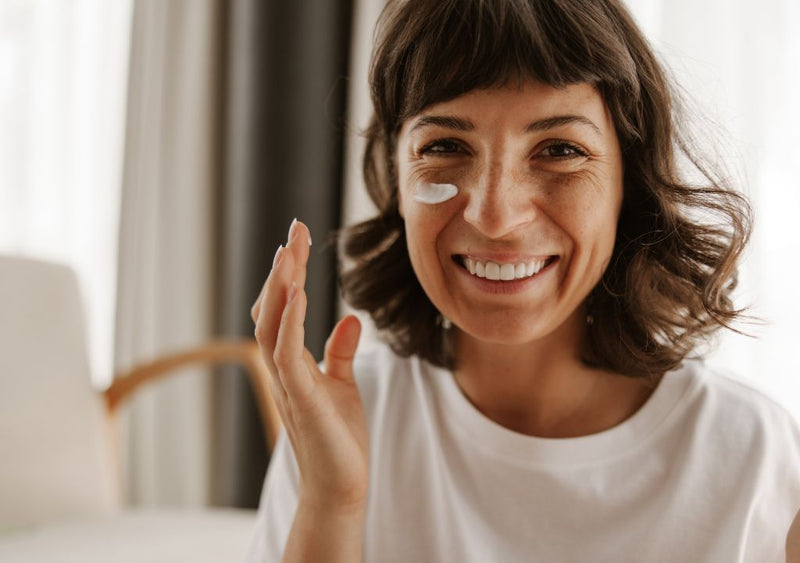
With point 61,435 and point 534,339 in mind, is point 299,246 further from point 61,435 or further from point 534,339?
point 61,435

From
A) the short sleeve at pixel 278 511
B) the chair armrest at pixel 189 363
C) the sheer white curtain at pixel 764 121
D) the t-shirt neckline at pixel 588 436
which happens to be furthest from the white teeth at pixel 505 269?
the chair armrest at pixel 189 363

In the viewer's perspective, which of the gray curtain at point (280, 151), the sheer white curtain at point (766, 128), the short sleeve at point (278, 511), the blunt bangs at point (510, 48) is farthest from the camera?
the gray curtain at point (280, 151)

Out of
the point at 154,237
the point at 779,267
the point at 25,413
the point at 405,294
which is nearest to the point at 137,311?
Answer: the point at 154,237

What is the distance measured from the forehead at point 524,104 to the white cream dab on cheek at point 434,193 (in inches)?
3.0

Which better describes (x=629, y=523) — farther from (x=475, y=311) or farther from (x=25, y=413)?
(x=25, y=413)

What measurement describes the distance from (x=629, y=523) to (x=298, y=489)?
1.45 feet

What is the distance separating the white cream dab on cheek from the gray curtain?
4.72 ft

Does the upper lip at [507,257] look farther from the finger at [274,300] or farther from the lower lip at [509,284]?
the finger at [274,300]

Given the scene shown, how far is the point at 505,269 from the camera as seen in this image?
1.03 metres

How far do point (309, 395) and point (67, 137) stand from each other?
214cm

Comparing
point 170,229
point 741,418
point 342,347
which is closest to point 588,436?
point 741,418

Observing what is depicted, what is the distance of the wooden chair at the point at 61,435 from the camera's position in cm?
173

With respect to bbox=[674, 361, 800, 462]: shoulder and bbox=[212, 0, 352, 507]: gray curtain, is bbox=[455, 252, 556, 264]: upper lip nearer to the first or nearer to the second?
bbox=[674, 361, 800, 462]: shoulder

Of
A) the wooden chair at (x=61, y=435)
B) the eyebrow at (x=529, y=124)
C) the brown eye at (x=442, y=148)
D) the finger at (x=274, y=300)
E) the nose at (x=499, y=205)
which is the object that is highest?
the eyebrow at (x=529, y=124)
